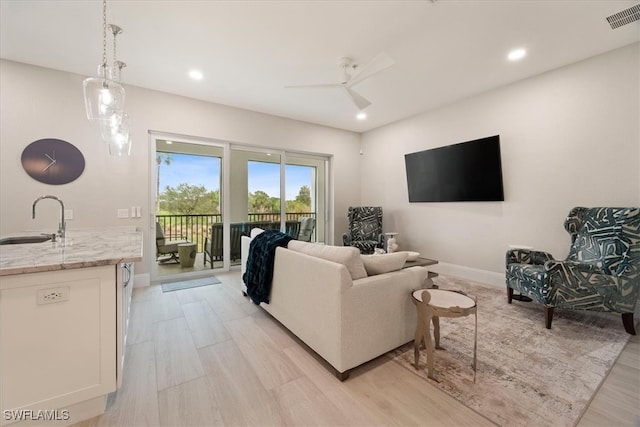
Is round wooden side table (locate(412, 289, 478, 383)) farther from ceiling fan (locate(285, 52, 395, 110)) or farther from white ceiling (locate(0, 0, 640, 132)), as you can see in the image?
white ceiling (locate(0, 0, 640, 132))

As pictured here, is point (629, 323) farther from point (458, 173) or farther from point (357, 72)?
point (357, 72)

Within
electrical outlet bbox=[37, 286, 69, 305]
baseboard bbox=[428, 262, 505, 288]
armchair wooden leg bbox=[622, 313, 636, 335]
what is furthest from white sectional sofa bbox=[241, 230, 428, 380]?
baseboard bbox=[428, 262, 505, 288]

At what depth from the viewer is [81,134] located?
3346mm

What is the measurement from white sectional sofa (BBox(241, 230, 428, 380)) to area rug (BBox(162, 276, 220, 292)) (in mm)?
2150

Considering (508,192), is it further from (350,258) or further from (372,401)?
A: (372,401)

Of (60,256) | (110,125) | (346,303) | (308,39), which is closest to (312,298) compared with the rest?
(346,303)

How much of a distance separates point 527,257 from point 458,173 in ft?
5.35

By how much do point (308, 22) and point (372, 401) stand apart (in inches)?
123

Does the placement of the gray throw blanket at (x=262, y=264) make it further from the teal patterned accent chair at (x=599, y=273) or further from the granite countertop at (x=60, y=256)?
the teal patterned accent chair at (x=599, y=273)

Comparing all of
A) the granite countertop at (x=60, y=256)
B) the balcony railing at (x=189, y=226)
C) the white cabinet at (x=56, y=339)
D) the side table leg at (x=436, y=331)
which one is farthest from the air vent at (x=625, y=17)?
the balcony railing at (x=189, y=226)

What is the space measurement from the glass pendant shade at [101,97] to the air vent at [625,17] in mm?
4450

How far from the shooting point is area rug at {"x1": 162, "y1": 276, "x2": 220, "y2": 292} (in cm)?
Result: 365

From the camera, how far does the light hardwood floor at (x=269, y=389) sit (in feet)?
4.69

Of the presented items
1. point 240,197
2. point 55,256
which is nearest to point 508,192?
point 240,197
